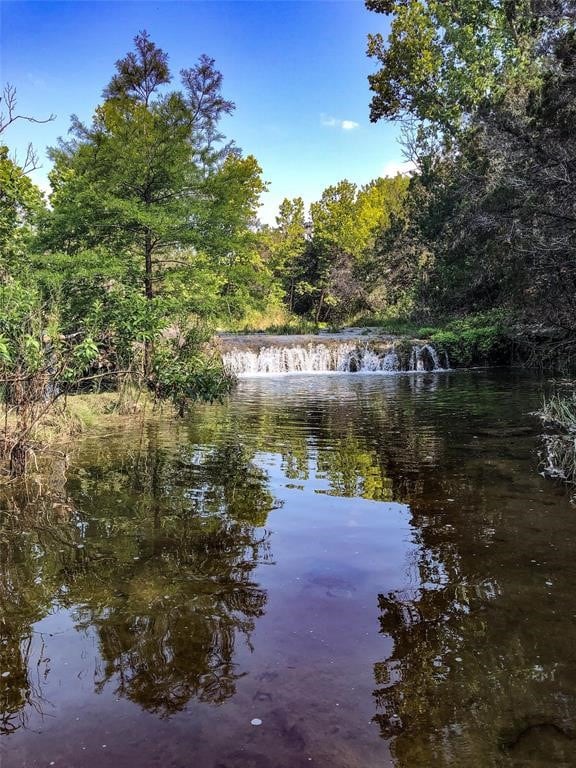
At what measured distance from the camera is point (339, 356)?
945 inches

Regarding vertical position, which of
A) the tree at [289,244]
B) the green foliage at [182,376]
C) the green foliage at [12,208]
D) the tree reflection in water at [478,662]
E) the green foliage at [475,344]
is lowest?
the tree reflection in water at [478,662]

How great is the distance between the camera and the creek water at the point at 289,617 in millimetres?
2834

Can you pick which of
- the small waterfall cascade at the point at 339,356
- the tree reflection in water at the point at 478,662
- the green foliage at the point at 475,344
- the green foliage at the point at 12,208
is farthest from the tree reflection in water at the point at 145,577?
the green foliage at the point at 475,344

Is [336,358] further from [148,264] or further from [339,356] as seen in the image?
[148,264]

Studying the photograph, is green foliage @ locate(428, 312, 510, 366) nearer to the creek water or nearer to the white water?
the white water

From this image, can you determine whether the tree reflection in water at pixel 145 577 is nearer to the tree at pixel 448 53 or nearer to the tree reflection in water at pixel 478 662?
the tree reflection in water at pixel 478 662

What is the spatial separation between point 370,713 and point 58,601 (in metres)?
2.33

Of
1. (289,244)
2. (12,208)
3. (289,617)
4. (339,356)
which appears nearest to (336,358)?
(339,356)

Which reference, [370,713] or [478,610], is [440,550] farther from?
[370,713]

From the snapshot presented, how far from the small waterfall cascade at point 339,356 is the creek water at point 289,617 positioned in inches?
620

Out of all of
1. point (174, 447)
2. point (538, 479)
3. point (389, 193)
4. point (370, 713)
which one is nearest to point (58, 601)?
point (370, 713)

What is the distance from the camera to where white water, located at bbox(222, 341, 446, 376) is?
77.6 feet

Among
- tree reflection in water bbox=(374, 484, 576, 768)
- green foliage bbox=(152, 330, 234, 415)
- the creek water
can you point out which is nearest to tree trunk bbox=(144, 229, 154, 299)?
green foliage bbox=(152, 330, 234, 415)

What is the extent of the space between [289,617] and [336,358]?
20345 millimetres
